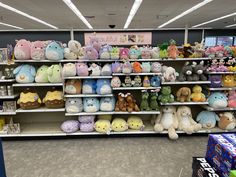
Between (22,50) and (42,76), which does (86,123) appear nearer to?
(42,76)

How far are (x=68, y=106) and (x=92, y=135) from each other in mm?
680

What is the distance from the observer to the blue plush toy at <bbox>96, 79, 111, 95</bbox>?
3328mm

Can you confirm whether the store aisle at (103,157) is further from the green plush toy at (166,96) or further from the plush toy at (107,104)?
the green plush toy at (166,96)

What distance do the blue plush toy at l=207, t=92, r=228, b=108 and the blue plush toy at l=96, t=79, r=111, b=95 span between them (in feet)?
5.86

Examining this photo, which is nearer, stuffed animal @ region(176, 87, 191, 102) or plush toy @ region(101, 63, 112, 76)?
plush toy @ region(101, 63, 112, 76)

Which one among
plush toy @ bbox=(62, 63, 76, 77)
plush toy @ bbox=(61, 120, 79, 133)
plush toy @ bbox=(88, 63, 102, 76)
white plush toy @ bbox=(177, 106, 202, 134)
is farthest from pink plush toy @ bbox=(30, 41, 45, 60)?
white plush toy @ bbox=(177, 106, 202, 134)

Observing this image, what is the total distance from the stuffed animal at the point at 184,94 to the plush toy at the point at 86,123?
1.57 m

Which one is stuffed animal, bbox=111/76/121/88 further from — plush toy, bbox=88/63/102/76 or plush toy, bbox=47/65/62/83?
plush toy, bbox=47/65/62/83

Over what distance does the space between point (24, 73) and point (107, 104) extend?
1460mm

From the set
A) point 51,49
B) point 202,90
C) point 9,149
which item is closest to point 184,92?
point 202,90

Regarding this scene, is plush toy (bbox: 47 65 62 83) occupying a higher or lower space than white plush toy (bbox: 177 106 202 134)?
higher

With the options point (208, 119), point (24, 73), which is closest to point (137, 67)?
point (208, 119)

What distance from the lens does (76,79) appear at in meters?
3.42

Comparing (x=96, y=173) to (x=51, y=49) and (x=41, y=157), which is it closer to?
(x=41, y=157)
